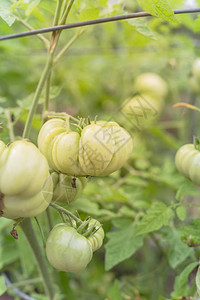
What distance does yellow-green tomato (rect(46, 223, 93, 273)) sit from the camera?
0.47m

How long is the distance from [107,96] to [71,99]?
0.17 meters

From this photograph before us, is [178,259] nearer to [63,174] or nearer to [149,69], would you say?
[63,174]

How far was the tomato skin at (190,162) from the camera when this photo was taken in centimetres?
60

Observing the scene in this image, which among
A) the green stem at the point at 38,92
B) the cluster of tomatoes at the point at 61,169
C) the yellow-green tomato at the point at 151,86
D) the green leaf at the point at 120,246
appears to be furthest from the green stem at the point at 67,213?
the yellow-green tomato at the point at 151,86

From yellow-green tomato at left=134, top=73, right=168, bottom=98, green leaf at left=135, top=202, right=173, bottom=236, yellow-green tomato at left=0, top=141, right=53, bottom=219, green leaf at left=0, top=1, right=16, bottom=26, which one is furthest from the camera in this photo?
yellow-green tomato at left=134, top=73, right=168, bottom=98

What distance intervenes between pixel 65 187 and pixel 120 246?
254mm

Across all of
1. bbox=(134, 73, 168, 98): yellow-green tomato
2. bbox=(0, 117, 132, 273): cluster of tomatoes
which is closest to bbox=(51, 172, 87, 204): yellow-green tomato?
bbox=(0, 117, 132, 273): cluster of tomatoes

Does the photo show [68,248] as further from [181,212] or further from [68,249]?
[181,212]

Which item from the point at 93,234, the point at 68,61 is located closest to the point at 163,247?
the point at 93,234

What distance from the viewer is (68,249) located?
1.53 ft

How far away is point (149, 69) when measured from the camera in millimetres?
1636

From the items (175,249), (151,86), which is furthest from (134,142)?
(175,249)

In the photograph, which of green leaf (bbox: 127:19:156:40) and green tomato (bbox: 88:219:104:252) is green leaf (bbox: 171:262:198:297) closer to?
green tomato (bbox: 88:219:104:252)

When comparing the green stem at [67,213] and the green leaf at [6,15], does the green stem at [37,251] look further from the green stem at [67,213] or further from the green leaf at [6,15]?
the green leaf at [6,15]
